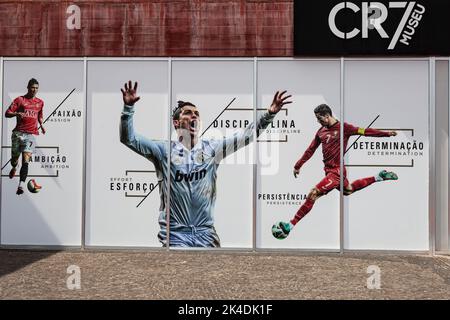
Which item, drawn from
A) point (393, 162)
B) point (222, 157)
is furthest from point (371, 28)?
point (222, 157)

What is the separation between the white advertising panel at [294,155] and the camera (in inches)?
455

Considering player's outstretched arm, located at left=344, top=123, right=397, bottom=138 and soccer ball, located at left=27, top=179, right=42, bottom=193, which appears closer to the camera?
player's outstretched arm, located at left=344, top=123, right=397, bottom=138

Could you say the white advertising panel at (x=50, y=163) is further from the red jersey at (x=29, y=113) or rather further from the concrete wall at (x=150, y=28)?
the concrete wall at (x=150, y=28)

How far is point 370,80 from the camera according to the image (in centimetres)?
1156

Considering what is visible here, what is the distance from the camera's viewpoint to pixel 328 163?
11.6m

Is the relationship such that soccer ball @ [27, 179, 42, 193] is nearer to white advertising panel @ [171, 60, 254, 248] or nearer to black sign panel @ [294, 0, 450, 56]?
white advertising panel @ [171, 60, 254, 248]

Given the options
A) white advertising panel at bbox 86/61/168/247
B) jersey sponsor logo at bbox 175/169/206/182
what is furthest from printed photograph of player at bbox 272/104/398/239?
white advertising panel at bbox 86/61/168/247

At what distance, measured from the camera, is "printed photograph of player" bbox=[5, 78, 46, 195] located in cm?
1198

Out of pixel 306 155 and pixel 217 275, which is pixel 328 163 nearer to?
pixel 306 155

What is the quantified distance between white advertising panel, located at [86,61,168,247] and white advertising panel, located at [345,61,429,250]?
4.12m

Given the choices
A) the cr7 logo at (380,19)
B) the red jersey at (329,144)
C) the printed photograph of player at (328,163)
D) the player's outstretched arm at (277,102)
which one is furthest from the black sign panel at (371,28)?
the red jersey at (329,144)

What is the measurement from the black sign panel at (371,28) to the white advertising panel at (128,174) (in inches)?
124

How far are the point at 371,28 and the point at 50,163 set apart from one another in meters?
7.36
